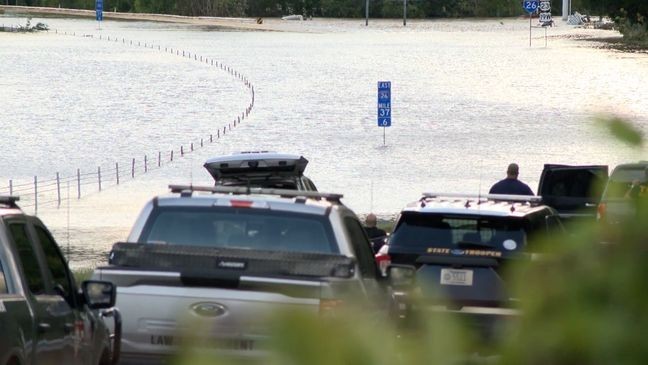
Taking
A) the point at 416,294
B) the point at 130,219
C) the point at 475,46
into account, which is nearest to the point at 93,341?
the point at 416,294

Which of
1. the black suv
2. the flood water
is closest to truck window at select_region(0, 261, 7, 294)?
the black suv

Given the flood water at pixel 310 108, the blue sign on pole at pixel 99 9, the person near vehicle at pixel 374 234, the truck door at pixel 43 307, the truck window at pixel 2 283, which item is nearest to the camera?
the truck window at pixel 2 283

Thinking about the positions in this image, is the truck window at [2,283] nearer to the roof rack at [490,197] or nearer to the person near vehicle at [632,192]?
the person near vehicle at [632,192]

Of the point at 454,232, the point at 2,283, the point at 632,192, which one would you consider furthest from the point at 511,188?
the point at 632,192

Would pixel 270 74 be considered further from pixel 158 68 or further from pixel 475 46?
pixel 475 46

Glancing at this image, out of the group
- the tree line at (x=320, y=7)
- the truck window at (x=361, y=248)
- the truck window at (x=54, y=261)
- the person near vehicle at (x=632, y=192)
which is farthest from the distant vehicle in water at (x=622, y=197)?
the tree line at (x=320, y=7)

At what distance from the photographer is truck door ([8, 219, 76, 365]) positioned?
6.91 m

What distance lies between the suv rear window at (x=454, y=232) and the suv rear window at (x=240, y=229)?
3622 millimetres

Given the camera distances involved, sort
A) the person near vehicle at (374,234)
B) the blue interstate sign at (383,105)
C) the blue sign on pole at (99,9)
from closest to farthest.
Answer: the person near vehicle at (374,234), the blue interstate sign at (383,105), the blue sign on pole at (99,9)

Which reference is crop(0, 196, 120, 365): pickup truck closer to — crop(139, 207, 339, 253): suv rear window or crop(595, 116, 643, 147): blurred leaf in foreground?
crop(139, 207, 339, 253): suv rear window

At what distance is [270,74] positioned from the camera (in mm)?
88312

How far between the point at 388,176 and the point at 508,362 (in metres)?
45.7

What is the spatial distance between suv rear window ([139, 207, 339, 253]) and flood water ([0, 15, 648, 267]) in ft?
40.4

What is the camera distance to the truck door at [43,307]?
22.7ft
